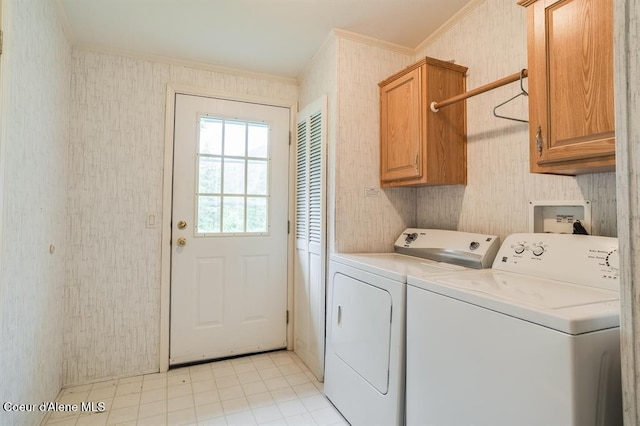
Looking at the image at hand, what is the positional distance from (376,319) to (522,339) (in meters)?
0.69

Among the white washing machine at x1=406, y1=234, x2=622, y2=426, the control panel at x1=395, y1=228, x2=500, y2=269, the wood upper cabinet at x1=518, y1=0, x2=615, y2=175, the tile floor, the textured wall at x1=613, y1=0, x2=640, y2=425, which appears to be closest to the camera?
the textured wall at x1=613, y1=0, x2=640, y2=425

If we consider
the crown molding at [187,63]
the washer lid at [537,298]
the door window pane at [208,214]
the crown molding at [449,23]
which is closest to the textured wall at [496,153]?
the crown molding at [449,23]

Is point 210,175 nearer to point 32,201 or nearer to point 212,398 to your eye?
point 32,201

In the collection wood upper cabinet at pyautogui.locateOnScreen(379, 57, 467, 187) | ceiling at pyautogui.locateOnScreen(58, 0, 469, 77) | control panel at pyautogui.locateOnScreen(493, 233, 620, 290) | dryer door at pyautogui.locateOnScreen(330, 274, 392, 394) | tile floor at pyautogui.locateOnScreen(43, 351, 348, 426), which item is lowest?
tile floor at pyautogui.locateOnScreen(43, 351, 348, 426)

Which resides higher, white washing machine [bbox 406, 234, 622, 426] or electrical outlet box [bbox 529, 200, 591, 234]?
electrical outlet box [bbox 529, 200, 591, 234]

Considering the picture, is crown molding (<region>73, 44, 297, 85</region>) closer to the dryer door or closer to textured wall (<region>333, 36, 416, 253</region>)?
textured wall (<region>333, 36, 416, 253</region>)

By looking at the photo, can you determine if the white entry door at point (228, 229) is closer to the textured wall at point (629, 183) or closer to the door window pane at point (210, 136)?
the door window pane at point (210, 136)

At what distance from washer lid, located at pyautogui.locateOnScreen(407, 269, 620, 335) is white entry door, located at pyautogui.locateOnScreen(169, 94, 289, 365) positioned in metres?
1.56

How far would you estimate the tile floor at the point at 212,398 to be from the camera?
1738 mm

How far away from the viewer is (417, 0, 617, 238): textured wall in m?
1.40

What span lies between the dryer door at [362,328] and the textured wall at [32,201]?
1441mm

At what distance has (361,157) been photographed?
2096 mm

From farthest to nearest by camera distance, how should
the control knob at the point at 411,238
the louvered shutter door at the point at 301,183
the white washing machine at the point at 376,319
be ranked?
the louvered shutter door at the point at 301,183 < the control knob at the point at 411,238 < the white washing machine at the point at 376,319

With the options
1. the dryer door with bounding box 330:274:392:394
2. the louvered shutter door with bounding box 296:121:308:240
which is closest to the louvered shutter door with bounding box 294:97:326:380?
the louvered shutter door with bounding box 296:121:308:240
